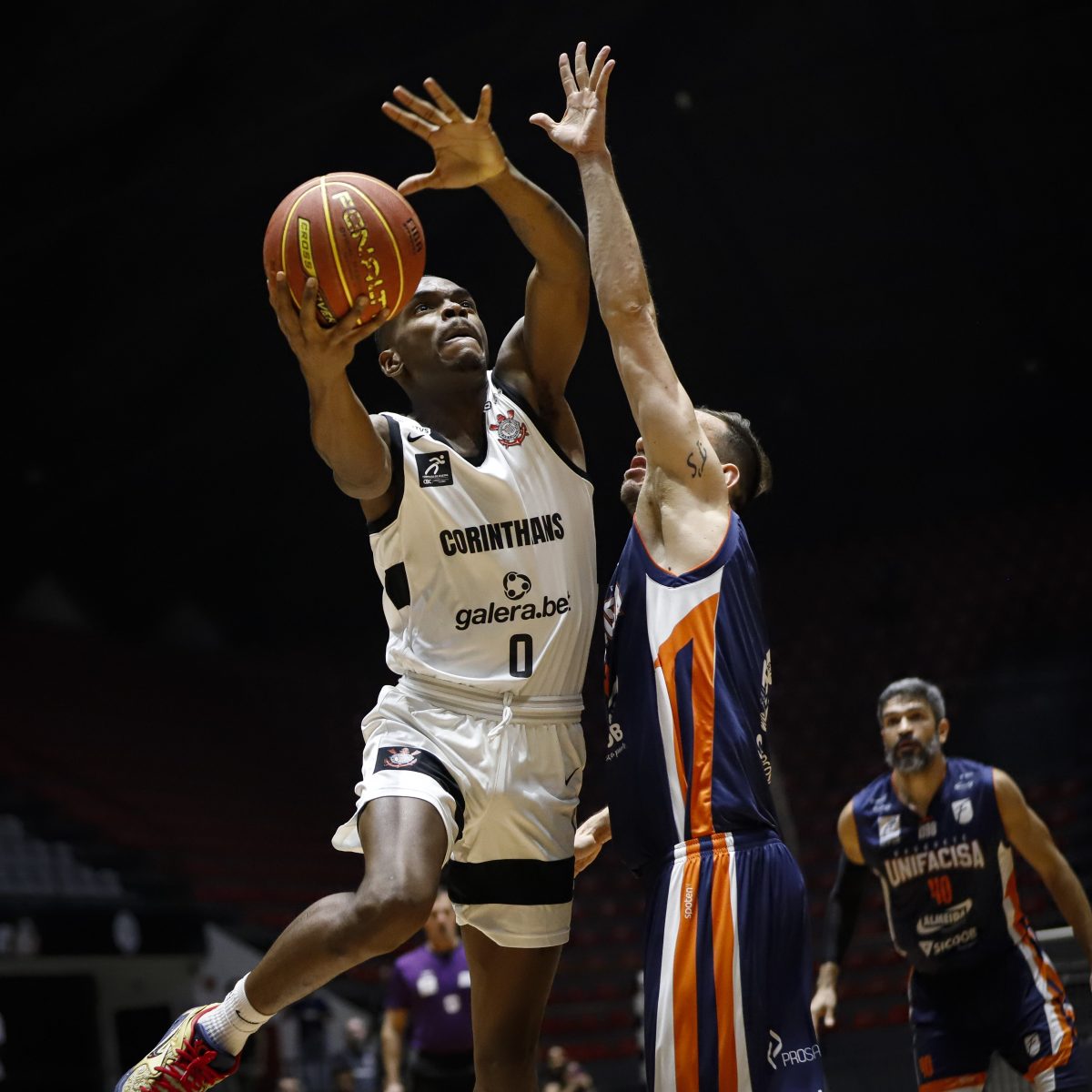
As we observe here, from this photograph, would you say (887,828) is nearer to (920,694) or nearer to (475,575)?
(920,694)

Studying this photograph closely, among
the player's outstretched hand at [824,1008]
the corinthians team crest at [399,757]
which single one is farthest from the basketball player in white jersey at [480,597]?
the player's outstretched hand at [824,1008]

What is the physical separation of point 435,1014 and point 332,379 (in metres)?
4.97

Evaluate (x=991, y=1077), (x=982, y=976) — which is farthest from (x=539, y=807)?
(x=991, y=1077)

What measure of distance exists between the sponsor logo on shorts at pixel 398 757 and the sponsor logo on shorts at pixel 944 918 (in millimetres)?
2682

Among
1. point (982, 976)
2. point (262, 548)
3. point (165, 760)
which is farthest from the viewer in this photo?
point (262, 548)

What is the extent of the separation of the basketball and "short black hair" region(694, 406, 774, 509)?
0.82 metres

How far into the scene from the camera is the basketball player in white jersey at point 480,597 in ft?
11.0

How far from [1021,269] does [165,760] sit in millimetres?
10801

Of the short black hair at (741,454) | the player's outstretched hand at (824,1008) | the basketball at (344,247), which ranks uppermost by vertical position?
the basketball at (344,247)

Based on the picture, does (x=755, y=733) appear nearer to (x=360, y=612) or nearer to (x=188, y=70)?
(x=188, y=70)

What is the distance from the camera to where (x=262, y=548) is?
19875mm

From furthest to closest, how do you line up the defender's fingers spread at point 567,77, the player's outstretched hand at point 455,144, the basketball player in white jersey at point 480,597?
the player's outstretched hand at point 455,144, the defender's fingers spread at point 567,77, the basketball player in white jersey at point 480,597

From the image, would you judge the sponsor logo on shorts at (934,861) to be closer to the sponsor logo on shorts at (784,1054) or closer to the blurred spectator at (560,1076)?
the sponsor logo on shorts at (784,1054)

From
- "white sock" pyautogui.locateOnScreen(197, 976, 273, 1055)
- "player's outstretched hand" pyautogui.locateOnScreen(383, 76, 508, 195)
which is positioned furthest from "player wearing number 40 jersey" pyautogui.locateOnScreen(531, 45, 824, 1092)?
"white sock" pyautogui.locateOnScreen(197, 976, 273, 1055)
